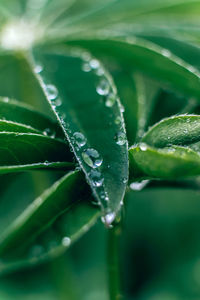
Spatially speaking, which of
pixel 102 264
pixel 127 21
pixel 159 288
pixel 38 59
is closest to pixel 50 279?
pixel 102 264

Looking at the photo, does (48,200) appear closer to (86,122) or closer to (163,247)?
(86,122)

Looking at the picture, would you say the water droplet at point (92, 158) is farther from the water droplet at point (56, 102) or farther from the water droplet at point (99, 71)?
the water droplet at point (99, 71)

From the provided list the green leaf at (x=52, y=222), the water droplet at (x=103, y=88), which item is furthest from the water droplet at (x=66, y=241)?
the water droplet at (x=103, y=88)

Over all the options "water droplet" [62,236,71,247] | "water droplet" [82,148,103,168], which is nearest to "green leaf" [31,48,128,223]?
"water droplet" [82,148,103,168]

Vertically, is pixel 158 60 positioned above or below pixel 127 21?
below

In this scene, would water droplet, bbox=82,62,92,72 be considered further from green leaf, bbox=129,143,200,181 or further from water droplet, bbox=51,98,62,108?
green leaf, bbox=129,143,200,181

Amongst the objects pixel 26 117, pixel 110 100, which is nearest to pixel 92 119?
pixel 110 100
